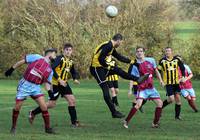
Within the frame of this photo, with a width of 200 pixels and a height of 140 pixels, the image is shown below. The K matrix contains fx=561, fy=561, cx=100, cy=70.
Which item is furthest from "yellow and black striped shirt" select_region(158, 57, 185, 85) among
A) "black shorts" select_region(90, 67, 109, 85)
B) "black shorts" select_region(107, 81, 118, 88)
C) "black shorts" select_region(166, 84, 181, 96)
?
"black shorts" select_region(107, 81, 118, 88)

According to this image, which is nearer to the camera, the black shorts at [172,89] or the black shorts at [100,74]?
the black shorts at [100,74]

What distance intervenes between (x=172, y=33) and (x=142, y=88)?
1377 inches

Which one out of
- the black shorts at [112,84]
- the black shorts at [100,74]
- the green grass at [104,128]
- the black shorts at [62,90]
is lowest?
the green grass at [104,128]

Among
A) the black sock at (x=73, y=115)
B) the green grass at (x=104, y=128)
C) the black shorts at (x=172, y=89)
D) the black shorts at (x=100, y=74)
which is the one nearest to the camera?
the green grass at (x=104, y=128)

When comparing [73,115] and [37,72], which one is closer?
[37,72]

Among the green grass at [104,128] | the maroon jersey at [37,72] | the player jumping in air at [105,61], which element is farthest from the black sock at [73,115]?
the maroon jersey at [37,72]

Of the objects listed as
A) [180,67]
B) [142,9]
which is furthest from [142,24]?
[180,67]

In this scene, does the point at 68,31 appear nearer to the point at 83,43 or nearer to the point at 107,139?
the point at 83,43

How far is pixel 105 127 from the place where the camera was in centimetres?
1239

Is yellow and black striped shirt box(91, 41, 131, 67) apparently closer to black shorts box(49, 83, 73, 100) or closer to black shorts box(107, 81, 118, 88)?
black shorts box(49, 83, 73, 100)

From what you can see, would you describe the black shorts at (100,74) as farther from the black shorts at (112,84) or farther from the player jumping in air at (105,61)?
the black shorts at (112,84)

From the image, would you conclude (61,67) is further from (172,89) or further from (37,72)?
(172,89)

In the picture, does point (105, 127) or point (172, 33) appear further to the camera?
point (172, 33)

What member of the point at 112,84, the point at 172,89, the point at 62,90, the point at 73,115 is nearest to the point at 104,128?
the point at 73,115
